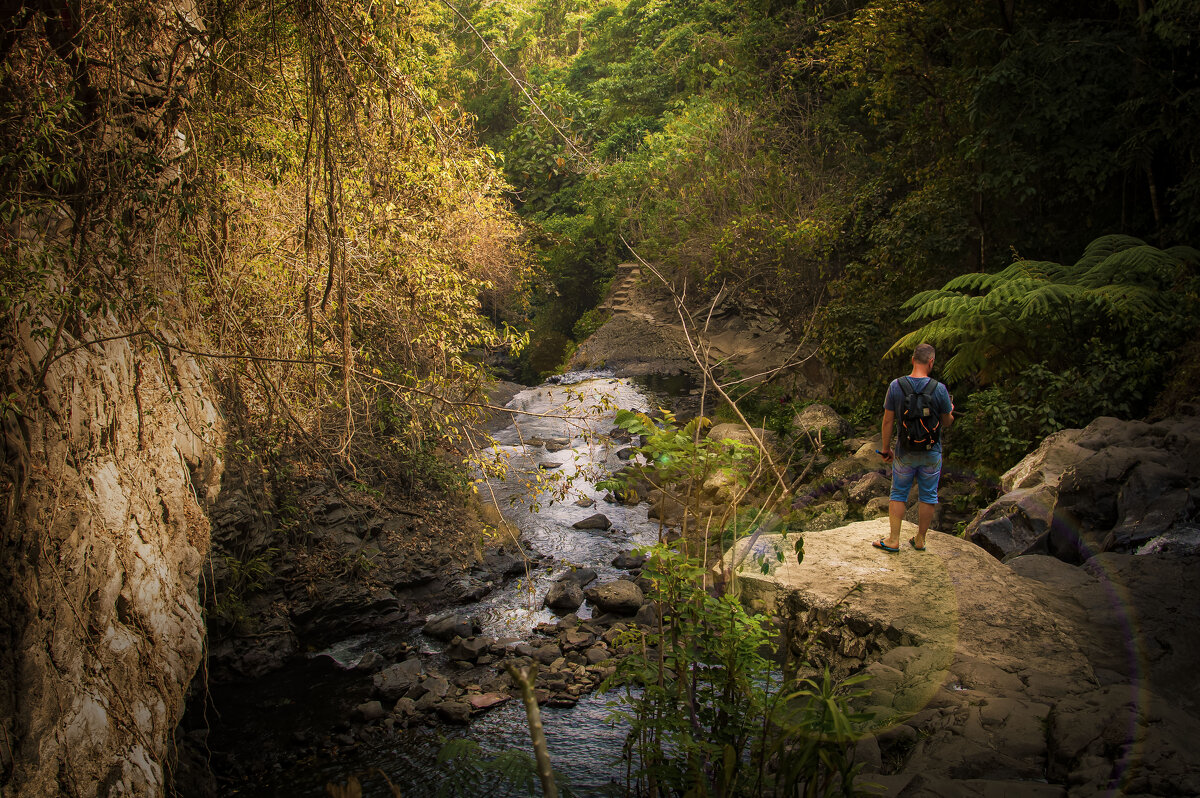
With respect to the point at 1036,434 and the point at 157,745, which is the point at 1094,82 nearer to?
the point at 1036,434

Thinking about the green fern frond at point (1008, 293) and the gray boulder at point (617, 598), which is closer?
the green fern frond at point (1008, 293)

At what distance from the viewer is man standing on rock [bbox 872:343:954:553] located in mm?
5180

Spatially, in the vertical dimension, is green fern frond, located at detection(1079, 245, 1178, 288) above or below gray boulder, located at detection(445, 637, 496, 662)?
above

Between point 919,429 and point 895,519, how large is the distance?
82 centimetres

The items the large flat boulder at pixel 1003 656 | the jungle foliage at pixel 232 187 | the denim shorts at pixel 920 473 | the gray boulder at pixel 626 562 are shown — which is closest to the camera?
the large flat boulder at pixel 1003 656

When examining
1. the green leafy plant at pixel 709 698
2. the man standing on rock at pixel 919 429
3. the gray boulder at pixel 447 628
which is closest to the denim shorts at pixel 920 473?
the man standing on rock at pixel 919 429

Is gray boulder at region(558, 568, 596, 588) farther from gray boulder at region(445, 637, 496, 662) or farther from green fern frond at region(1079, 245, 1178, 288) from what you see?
green fern frond at region(1079, 245, 1178, 288)

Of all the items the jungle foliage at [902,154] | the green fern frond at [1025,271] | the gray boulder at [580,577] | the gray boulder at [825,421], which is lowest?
the gray boulder at [580,577]

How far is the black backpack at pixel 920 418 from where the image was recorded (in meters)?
5.18

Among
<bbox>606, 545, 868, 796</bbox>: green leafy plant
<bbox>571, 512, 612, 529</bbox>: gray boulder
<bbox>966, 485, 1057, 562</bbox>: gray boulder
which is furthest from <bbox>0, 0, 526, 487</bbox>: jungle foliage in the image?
<bbox>571, 512, 612, 529</bbox>: gray boulder

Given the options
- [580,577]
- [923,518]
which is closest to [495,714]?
[580,577]

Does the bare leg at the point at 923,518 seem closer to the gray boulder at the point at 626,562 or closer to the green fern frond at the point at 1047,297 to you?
the green fern frond at the point at 1047,297

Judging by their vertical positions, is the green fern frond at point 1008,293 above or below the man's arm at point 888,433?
above

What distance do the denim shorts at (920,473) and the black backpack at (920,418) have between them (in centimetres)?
8
